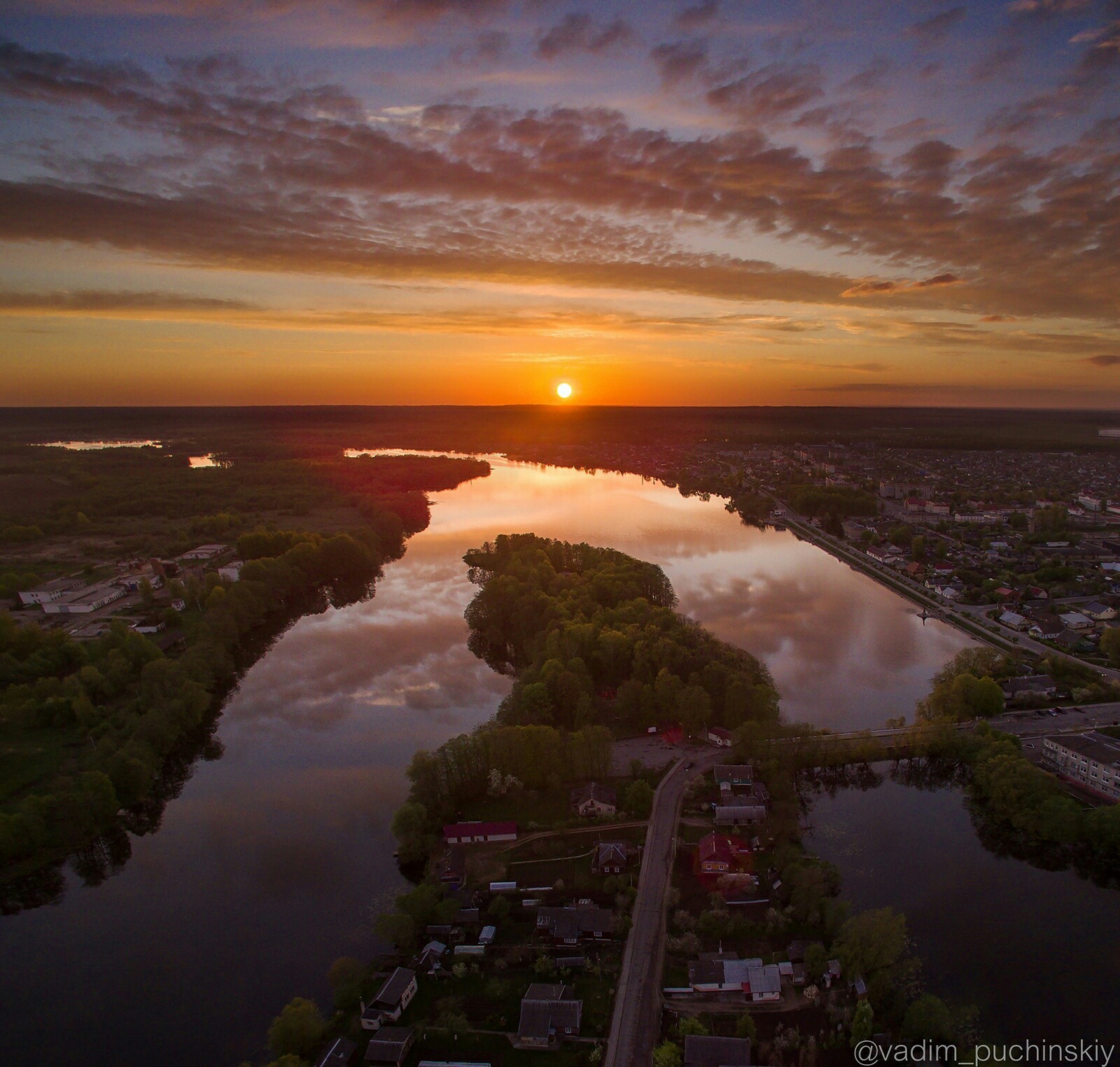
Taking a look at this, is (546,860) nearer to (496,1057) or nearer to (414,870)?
(414,870)

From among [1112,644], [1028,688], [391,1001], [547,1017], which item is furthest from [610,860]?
[1112,644]

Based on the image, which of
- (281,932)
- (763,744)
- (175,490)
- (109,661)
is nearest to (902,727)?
(763,744)

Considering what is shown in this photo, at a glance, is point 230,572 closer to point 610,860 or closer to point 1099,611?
point 610,860

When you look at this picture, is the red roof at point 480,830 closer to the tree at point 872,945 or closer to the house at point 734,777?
the house at point 734,777

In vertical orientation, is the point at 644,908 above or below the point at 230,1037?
above

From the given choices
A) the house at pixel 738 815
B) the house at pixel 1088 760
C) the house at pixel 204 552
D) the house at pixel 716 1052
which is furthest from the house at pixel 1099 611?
the house at pixel 204 552

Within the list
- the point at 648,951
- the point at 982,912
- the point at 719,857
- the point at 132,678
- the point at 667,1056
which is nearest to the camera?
the point at 667,1056

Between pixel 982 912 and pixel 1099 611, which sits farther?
pixel 1099 611
